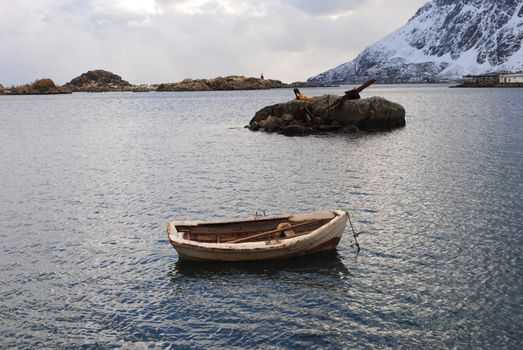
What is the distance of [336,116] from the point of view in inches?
2403

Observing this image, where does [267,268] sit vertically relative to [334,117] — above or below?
below

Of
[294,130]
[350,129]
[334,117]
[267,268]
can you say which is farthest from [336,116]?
[267,268]

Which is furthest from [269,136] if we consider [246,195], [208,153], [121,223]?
[121,223]

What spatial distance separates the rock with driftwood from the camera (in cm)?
5938

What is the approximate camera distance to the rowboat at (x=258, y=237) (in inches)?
760

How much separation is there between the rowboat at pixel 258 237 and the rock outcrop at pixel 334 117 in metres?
37.4

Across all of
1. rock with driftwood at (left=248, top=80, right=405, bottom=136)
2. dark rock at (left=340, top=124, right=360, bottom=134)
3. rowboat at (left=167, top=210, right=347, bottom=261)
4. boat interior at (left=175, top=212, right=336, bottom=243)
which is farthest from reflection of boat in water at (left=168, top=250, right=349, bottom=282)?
dark rock at (left=340, top=124, right=360, bottom=134)

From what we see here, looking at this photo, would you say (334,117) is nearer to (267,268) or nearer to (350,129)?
(350,129)

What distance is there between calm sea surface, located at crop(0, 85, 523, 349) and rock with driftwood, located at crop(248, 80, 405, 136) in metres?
15.4

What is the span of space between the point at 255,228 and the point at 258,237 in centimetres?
103

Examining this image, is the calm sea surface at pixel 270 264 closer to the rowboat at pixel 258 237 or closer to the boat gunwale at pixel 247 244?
the rowboat at pixel 258 237

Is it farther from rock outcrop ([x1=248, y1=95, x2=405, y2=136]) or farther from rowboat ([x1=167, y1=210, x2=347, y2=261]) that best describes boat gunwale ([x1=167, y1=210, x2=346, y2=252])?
rock outcrop ([x1=248, y1=95, x2=405, y2=136])

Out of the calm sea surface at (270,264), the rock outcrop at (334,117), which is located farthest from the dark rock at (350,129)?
the calm sea surface at (270,264)

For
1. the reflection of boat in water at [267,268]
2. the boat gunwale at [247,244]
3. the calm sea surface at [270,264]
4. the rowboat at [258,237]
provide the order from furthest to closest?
the rowboat at [258,237] < the boat gunwale at [247,244] < the reflection of boat in water at [267,268] < the calm sea surface at [270,264]
